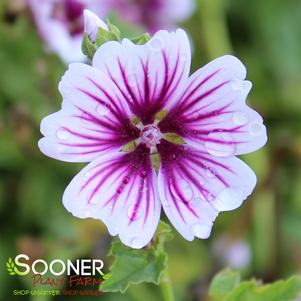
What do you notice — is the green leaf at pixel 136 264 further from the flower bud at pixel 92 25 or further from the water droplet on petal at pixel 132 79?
the flower bud at pixel 92 25

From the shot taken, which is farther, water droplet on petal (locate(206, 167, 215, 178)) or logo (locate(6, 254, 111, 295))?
logo (locate(6, 254, 111, 295))

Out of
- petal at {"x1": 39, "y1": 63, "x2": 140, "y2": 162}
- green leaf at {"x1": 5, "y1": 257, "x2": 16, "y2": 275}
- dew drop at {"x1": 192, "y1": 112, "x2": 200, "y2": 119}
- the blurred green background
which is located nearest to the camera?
petal at {"x1": 39, "y1": 63, "x2": 140, "y2": 162}

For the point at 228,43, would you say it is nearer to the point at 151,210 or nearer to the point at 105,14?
the point at 105,14

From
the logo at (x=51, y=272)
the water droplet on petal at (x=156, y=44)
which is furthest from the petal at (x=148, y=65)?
the logo at (x=51, y=272)

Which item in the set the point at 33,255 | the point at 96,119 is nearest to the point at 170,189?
the point at 96,119

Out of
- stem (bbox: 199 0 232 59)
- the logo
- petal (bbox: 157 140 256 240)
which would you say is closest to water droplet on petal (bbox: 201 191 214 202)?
petal (bbox: 157 140 256 240)

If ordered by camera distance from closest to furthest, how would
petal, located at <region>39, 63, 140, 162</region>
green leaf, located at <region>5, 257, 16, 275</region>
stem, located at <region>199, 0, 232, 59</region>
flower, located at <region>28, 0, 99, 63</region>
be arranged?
petal, located at <region>39, 63, 140, 162</region> → green leaf, located at <region>5, 257, 16, 275</region> → flower, located at <region>28, 0, 99, 63</region> → stem, located at <region>199, 0, 232, 59</region>

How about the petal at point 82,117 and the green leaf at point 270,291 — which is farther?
the green leaf at point 270,291

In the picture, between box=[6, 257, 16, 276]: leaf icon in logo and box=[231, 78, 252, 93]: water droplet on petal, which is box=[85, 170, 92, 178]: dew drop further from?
box=[6, 257, 16, 276]: leaf icon in logo
